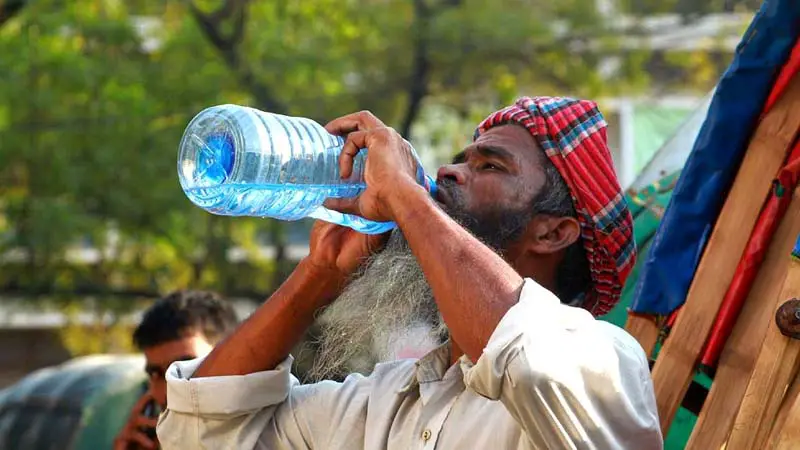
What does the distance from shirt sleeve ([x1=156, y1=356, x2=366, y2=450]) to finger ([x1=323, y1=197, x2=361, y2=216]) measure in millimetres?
428

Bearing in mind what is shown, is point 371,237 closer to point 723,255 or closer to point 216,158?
point 216,158

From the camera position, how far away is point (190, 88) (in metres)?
11.5

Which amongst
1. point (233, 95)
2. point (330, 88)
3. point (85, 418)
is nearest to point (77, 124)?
point (233, 95)

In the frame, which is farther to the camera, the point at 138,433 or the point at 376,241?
the point at 138,433

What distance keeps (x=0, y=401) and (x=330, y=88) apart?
14.8 feet

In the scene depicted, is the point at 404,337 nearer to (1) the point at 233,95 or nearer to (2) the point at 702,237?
(2) the point at 702,237

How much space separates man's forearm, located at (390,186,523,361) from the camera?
2.31m

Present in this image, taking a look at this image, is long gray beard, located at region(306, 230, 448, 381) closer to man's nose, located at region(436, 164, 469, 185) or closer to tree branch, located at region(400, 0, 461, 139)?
man's nose, located at region(436, 164, 469, 185)

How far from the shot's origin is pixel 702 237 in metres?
3.39

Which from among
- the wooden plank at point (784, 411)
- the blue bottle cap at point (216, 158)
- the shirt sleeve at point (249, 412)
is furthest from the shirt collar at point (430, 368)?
the wooden plank at point (784, 411)

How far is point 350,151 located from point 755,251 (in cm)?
108

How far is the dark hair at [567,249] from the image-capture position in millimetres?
2994

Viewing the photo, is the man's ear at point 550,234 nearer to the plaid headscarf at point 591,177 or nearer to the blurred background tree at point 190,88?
the plaid headscarf at point 591,177

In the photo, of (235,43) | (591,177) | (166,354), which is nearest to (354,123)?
(591,177)
